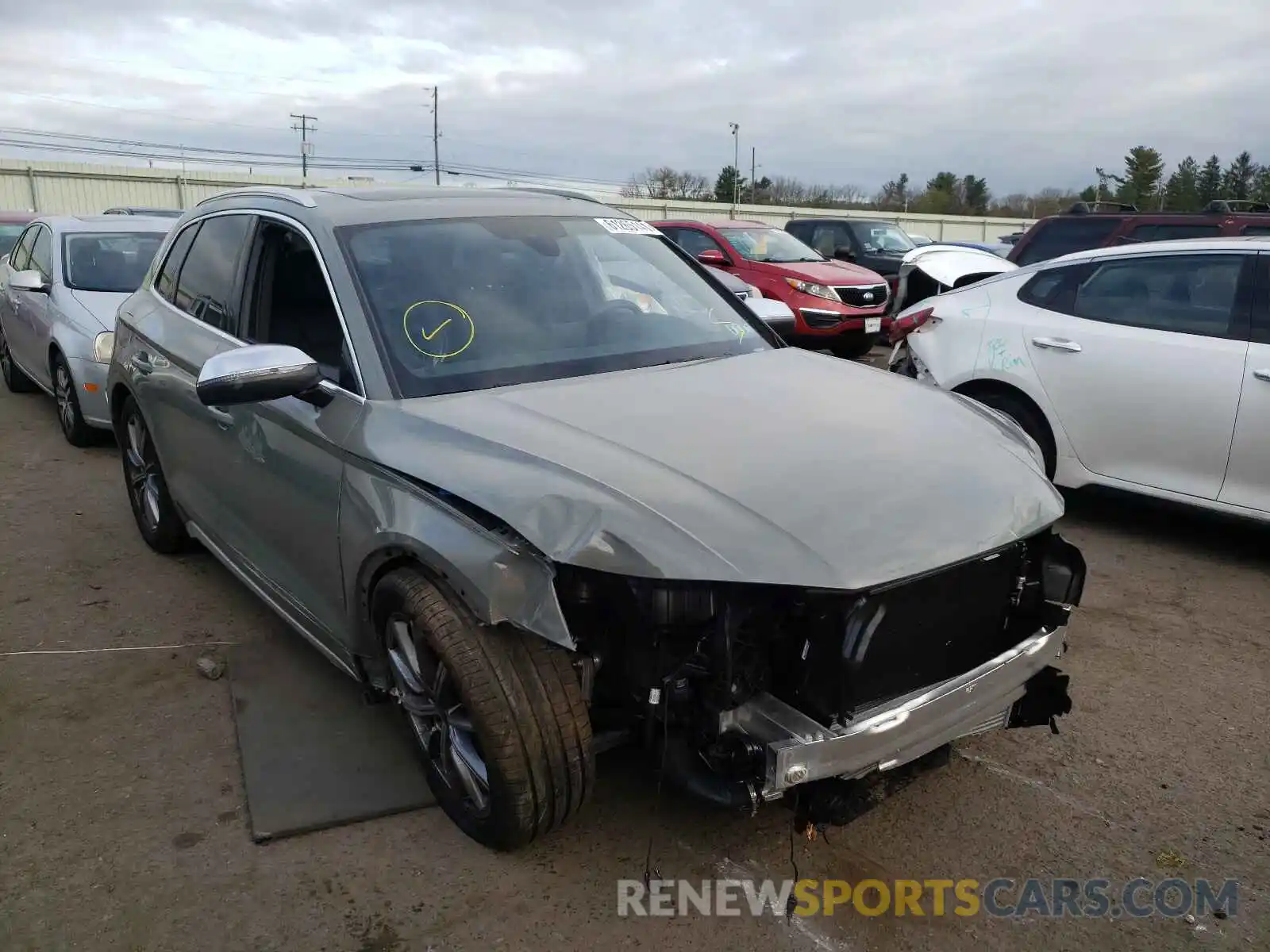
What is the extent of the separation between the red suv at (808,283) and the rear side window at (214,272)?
7.22 metres

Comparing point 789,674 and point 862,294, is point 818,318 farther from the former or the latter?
point 789,674

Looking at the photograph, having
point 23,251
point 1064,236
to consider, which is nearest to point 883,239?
point 1064,236

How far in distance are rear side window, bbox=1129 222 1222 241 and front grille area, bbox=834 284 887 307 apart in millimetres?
3094

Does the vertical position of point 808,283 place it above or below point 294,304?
below

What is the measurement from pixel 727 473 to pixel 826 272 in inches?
405

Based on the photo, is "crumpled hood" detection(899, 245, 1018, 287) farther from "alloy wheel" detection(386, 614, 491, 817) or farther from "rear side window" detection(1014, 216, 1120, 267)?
"alloy wheel" detection(386, 614, 491, 817)

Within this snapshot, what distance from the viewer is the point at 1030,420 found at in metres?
5.81

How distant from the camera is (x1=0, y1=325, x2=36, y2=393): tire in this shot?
32.4 feet

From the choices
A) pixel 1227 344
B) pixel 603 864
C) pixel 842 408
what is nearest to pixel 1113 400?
pixel 1227 344

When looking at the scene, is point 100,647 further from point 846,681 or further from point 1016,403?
point 1016,403

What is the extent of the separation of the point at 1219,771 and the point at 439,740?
8.26ft

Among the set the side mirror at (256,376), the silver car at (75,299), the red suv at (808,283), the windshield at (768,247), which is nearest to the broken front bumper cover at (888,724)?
the side mirror at (256,376)

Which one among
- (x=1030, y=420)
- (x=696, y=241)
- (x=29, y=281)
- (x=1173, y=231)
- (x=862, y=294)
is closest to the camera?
(x=1030, y=420)

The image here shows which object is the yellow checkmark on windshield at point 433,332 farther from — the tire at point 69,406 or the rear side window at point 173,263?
the tire at point 69,406
